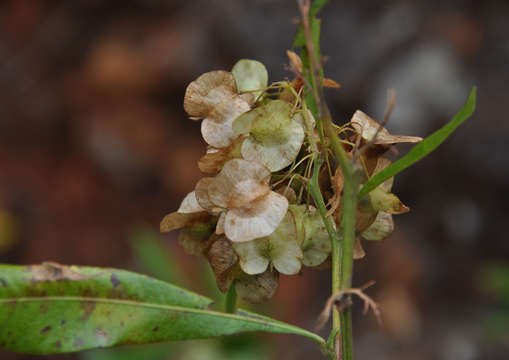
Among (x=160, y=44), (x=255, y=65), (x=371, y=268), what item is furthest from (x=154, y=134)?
(x=255, y=65)

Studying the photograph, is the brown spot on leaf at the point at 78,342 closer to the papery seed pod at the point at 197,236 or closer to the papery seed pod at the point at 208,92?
the papery seed pod at the point at 197,236

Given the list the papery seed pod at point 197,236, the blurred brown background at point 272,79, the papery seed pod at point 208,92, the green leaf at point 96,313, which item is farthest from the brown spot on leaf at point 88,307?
the blurred brown background at point 272,79

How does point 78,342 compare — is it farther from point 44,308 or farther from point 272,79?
point 272,79

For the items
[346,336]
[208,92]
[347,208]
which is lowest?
[346,336]

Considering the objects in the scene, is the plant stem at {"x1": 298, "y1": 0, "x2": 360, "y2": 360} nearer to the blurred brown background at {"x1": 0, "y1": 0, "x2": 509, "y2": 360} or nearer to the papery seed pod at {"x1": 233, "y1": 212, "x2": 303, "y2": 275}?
the papery seed pod at {"x1": 233, "y1": 212, "x2": 303, "y2": 275}

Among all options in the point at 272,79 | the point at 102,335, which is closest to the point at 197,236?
the point at 102,335

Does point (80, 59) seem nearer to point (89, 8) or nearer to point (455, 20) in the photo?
point (89, 8)

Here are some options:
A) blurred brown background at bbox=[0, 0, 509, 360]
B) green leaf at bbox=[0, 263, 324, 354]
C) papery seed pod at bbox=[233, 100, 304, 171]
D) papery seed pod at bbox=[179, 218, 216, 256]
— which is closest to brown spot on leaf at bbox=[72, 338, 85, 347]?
green leaf at bbox=[0, 263, 324, 354]
